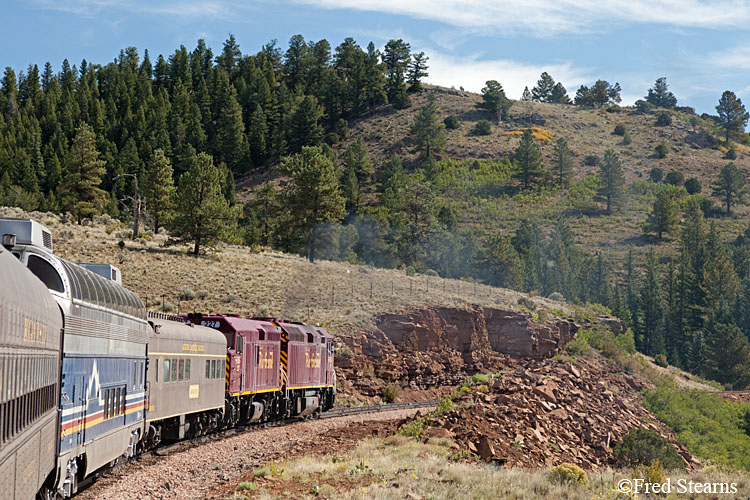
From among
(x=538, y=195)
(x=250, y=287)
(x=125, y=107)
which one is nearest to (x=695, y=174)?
(x=538, y=195)

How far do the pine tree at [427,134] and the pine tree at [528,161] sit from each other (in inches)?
528

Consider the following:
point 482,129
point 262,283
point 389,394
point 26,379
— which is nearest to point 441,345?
point 389,394

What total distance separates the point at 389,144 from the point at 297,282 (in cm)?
8534

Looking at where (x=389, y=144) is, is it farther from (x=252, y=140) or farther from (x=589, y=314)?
(x=589, y=314)

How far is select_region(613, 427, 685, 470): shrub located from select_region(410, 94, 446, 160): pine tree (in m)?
111

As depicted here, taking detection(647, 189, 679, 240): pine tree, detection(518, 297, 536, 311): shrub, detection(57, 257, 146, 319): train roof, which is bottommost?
detection(518, 297, 536, 311): shrub

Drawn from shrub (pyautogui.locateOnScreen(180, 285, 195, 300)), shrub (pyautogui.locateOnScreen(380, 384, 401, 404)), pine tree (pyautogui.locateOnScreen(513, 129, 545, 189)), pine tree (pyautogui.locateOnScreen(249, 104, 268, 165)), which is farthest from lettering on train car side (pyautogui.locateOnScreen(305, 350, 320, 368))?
pine tree (pyautogui.locateOnScreen(249, 104, 268, 165))

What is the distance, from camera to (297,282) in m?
62.9

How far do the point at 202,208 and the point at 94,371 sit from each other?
51.9 metres

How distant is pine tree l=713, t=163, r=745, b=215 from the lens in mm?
133012

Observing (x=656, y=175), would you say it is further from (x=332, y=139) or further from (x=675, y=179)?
(x=332, y=139)

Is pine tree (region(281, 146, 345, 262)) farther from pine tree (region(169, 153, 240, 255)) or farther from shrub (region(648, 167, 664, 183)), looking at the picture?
shrub (region(648, 167, 664, 183))

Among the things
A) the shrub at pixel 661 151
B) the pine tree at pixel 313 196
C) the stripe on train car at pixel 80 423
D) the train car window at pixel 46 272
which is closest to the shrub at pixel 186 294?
the pine tree at pixel 313 196

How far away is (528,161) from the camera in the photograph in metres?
132
